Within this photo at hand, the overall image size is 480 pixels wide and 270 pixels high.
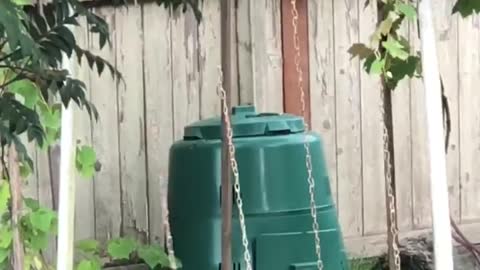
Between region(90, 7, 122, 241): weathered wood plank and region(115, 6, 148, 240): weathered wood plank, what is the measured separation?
0.08 ft

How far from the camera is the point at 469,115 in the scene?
17.8 feet

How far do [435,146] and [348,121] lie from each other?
2.40 m

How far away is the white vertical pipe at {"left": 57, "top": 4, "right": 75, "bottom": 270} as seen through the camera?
2.77 meters

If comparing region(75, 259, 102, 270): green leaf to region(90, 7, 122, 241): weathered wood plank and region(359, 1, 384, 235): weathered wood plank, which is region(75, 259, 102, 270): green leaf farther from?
region(359, 1, 384, 235): weathered wood plank

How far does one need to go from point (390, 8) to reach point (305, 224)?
741 millimetres

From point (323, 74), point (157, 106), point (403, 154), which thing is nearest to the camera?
point (157, 106)

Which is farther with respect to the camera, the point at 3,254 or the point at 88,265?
the point at 88,265

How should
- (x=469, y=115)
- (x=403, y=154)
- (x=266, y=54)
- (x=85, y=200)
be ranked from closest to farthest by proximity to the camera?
1. (x=85, y=200)
2. (x=266, y=54)
3. (x=403, y=154)
4. (x=469, y=115)

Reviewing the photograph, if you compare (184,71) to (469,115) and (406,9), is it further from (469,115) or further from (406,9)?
(469,115)

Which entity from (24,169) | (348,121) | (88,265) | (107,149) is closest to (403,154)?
(348,121)

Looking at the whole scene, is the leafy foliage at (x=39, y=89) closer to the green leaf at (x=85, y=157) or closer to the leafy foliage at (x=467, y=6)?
the green leaf at (x=85, y=157)

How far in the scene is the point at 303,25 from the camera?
4977 millimetres

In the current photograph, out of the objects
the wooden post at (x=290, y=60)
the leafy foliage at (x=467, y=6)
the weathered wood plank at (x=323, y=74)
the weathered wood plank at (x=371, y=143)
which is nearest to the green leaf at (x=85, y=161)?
the leafy foliage at (x=467, y=6)

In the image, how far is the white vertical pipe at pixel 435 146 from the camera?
271 centimetres
